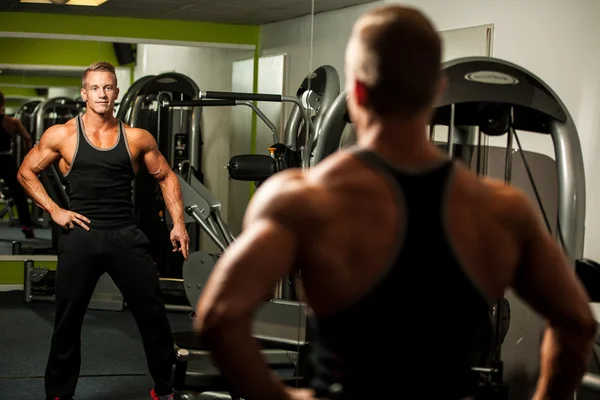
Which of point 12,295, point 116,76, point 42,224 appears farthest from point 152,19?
point 12,295

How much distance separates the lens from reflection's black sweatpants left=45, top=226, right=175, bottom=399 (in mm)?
3746

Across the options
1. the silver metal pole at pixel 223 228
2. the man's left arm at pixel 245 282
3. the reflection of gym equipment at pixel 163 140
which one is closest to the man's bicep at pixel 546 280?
the man's left arm at pixel 245 282

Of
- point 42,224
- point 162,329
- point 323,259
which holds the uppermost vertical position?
point 323,259

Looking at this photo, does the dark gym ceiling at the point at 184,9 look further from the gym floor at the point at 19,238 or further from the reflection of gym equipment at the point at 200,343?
the gym floor at the point at 19,238

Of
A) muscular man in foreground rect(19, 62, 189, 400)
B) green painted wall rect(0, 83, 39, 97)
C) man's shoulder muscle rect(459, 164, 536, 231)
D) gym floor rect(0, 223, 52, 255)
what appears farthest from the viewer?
gym floor rect(0, 223, 52, 255)

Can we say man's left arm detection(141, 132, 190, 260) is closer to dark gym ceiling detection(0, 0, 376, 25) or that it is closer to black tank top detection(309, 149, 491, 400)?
dark gym ceiling detection(0, 0, 376, 25)

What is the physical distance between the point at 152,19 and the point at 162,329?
1.57m

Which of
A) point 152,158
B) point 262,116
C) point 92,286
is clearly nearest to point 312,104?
point 262,116

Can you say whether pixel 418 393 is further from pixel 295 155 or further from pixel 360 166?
pixel 295 155

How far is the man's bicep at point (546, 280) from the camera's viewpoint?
47.3 inches

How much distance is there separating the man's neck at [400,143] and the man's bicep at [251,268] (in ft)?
0.60

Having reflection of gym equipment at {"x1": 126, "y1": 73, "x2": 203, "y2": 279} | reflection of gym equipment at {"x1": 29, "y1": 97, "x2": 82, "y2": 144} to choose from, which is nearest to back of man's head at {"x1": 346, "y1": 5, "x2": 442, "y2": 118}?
reflection of gym equipment at {"x1": 126, "y1": 73, "x2": 203, "y2": 279}

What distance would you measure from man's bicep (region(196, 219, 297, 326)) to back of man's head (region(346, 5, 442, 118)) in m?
0.23

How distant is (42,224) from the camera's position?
172 inches
